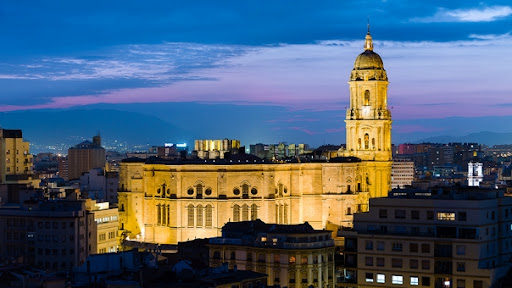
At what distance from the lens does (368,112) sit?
152 m

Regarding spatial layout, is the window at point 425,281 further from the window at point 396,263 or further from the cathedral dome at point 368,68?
the cathedral dome at point 368,68

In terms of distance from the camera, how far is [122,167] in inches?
5645

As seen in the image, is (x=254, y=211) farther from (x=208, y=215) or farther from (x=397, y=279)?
(x=397, y=279)

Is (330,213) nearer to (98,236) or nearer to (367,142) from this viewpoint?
(367,142)

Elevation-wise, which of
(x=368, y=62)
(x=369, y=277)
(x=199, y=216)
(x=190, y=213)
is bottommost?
(x=369, y=277)

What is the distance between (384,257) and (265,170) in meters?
50.8

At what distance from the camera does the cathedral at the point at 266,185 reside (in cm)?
13575

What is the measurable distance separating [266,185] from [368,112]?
68.4 ft

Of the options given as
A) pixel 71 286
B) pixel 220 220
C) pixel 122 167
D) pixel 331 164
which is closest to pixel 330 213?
pixel 331 164

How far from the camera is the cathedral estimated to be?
136 m

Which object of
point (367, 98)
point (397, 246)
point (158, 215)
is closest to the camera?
point (397, 246)

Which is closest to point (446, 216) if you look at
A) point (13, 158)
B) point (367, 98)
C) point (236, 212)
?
point (236, 212)

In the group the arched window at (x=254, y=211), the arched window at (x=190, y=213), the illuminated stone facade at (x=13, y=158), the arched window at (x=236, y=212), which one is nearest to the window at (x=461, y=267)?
the arched window at (x=236, y=212)

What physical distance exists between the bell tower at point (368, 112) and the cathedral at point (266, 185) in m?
0.12
